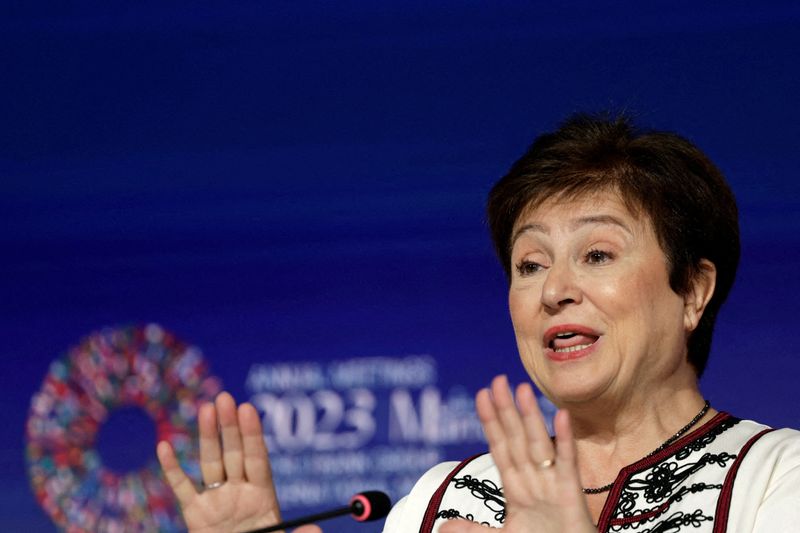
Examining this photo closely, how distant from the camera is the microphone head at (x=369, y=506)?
54.7 inches

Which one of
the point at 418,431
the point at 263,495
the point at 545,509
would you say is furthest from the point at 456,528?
the point at 418,431

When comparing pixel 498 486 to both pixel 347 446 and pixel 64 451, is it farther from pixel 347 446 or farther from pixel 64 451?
pixel 64 451

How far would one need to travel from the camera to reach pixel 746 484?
1.56 m

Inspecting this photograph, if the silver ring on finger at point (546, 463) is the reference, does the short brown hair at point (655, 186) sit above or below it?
above

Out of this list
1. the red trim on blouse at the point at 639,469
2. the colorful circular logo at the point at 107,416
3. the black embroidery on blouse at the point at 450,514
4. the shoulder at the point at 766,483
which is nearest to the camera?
the shoulder at the point at 766,483

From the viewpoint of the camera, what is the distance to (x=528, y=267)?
176 cm

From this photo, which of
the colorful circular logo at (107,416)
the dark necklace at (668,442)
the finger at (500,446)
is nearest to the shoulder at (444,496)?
the dark necklace at (668,442)

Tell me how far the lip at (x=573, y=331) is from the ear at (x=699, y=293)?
0.55ft

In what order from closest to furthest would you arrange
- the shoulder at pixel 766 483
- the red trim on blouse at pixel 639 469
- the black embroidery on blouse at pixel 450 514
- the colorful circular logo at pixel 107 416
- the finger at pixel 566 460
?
the finger at pixel 566 460
the shoulder at pixel 766 483
the red trim on blouse at pixel 639 469
the black embroidery on blouse at pixel 450 514
the colorful circular logo at pixel 107 416

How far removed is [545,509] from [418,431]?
1.60 m

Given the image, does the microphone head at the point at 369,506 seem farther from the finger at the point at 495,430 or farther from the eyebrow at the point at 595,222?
the eyebrow at the point at 595,222

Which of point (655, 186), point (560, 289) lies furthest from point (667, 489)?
point (655, 186)

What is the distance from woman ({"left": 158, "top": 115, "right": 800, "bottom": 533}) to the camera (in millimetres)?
1547

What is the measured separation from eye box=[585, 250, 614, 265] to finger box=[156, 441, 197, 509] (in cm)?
60
